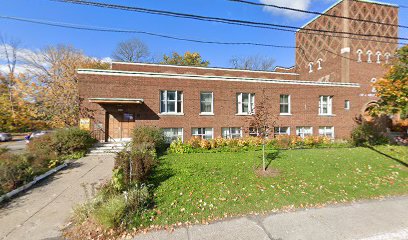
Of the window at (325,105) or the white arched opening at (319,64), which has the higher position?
the white arched opening at (319,64)

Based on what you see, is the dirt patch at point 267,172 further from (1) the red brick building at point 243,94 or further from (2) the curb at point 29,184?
(2) the curb at point 29,184

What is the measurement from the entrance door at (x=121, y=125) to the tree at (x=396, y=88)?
51.4ft

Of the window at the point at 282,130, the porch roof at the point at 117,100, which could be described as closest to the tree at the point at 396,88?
the window at the point at 282,130

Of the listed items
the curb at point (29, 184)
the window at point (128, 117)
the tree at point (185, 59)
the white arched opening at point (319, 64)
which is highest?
the tree at point (185, 59)

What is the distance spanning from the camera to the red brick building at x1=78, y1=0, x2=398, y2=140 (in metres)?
13.4

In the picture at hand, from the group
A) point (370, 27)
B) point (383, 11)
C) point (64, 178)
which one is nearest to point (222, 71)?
point (370, 27)

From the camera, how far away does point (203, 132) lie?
15.0 m

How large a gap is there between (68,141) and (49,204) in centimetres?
670

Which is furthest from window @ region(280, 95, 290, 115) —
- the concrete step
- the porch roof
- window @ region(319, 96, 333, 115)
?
the concrete step

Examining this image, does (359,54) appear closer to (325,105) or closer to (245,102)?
(325,105)

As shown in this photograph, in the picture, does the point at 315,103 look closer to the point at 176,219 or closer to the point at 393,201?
the point at 393,201

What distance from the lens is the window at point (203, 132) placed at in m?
14.9

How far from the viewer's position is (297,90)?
17.1 m

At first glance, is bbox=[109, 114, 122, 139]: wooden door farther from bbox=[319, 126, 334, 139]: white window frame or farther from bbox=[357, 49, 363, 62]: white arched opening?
bbox=[357, 49, 363, 62]: white arched opening
